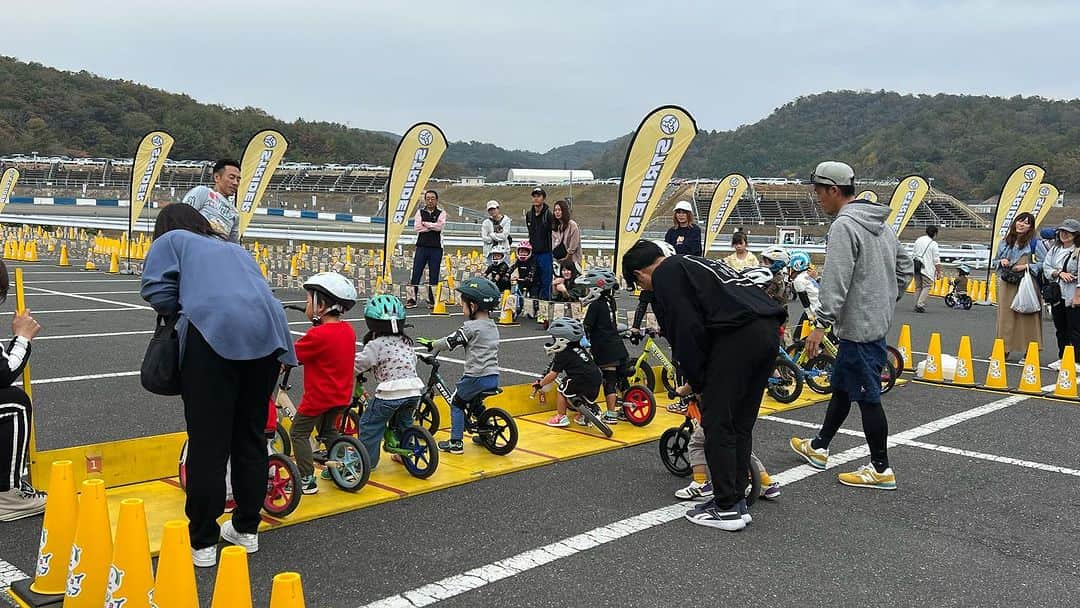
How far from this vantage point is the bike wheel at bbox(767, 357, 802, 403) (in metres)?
8.27

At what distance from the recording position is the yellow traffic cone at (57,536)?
3.65 m

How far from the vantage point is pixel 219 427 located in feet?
13.0

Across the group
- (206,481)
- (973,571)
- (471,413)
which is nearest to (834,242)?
(973,571)

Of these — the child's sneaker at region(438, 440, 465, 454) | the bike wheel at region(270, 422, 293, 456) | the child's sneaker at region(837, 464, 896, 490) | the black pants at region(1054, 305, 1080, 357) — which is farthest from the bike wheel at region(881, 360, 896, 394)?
the bike wheel at region(270, 422, 293, 456)

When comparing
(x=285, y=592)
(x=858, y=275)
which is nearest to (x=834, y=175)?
(x=858, y=275)

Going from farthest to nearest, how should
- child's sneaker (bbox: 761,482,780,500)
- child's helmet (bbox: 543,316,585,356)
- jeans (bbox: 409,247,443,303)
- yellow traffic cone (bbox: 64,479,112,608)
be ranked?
jeans (bbox: 409,247,443,303)
child's helmet (bbox: 543,316,585,356)
child's sneaker (bbox: 761,482,780,500)
yellow traffic cone (bbox: 64,479,112,608)

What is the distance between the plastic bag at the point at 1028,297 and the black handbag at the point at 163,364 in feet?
34.2

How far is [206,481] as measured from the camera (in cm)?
399

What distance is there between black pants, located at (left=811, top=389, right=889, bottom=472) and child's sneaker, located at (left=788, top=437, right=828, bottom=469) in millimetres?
119

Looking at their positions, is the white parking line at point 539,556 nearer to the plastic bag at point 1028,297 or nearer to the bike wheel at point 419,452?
the bike wheel at point 419,452

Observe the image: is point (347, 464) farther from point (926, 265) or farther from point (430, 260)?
point (926, 265)

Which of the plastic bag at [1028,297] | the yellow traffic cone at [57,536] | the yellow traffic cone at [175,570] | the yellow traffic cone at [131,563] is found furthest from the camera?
the plastic bag at [1028,297]

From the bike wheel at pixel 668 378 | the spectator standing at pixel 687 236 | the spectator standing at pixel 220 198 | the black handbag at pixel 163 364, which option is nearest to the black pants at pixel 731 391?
the black handbag at pixel 163 364

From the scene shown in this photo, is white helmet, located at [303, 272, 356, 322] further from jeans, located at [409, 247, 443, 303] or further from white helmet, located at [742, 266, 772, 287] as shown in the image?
jeans, located at [409, 247, 443, 303]
